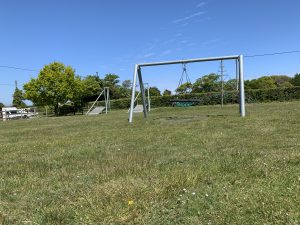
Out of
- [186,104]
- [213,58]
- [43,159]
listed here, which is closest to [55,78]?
[186,104]

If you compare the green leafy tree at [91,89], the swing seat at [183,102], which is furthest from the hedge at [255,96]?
the green leafy tree at [91,89]

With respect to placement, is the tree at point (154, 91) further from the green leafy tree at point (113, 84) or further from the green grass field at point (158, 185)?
the green grass field at point (158, 185)

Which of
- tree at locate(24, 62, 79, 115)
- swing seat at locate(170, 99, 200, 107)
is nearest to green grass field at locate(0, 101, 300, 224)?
swing seat at locate(170, 99, 200, 107)

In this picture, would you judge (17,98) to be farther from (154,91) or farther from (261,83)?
(261,83)

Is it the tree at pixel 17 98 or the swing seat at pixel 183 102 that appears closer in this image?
the swing seat at pixel 183 102

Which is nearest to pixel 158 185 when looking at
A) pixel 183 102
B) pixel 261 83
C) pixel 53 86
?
pixel 183 102

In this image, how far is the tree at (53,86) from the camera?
1485 inches

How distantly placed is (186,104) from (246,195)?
30.9 m

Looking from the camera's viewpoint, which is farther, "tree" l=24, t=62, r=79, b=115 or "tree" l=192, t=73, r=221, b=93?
"tree" l=192, t=73, r=221, b=93

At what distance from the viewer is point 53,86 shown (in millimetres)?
37781

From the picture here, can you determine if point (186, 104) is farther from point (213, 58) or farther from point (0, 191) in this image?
point (0, 191)

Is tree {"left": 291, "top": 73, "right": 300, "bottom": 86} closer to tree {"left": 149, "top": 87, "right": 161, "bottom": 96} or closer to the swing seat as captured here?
tree {"left": 149, "top": 87, "right": 161, "bottom": 96}

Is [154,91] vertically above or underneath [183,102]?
above

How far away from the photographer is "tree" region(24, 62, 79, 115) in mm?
37719
